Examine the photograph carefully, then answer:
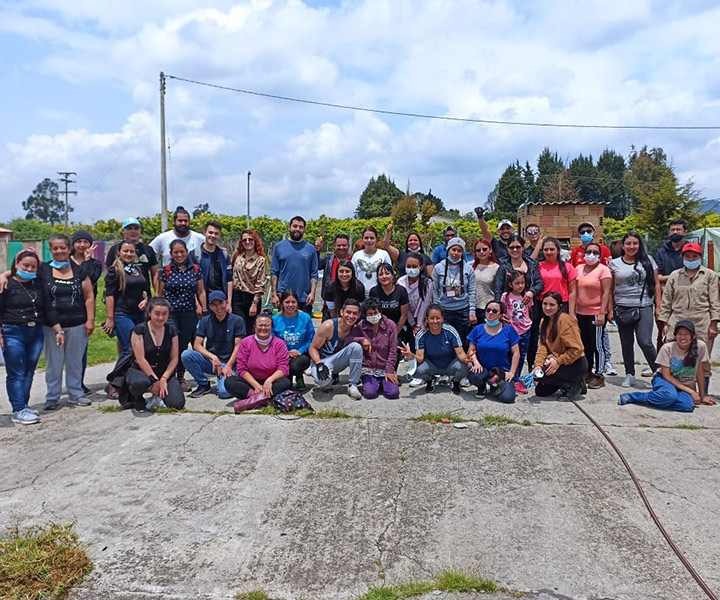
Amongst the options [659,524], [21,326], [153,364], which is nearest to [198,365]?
[153,364]

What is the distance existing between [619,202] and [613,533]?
7381 cm

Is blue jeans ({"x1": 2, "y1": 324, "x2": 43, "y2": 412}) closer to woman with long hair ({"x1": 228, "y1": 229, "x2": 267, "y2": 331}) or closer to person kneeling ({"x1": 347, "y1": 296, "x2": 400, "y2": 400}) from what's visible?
woman with long hair ({"x1": 228, "y1": 229, "x2": 267, "y2": 331})

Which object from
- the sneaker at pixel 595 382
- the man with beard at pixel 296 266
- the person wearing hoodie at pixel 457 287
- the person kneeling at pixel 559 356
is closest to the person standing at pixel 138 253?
the man with beard at pixel 296 266

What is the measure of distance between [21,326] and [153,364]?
1276 millimetres

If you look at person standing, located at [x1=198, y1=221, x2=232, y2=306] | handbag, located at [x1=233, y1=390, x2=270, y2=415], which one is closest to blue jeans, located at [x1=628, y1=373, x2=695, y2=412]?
handbag, located at [x1=233, y1=390, x2=270, y2=415]

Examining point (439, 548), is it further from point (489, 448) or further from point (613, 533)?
point (489, 448)

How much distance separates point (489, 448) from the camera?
5.05 meters

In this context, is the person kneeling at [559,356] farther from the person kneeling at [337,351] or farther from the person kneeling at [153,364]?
the person kneeling at [153,364]

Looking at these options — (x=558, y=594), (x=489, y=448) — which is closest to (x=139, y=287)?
(x=489, y=448)

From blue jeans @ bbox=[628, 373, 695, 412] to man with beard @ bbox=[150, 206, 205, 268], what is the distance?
16.9ft

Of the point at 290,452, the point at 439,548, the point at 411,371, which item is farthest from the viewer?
the point at 411,371

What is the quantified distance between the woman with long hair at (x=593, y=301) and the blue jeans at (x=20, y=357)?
5.78m

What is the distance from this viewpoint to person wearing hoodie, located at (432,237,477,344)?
21.9 ft

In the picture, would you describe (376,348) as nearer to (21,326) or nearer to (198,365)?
(198,365)
